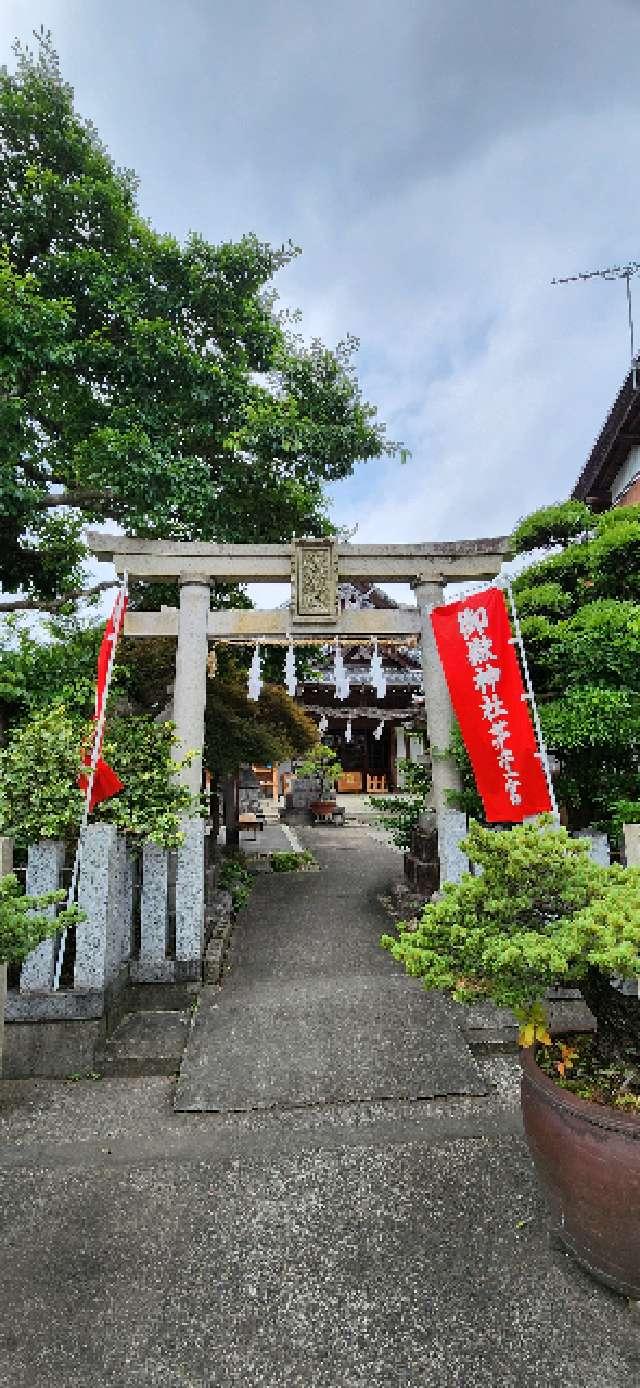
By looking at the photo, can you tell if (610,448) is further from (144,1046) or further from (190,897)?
(144,1046)

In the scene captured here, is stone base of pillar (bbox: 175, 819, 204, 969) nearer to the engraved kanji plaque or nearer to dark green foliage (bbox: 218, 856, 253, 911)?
dark green foliage (bbox: 218, 856, 253, 911)

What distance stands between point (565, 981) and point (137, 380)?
30.8 ft

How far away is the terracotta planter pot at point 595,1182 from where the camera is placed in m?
2.41

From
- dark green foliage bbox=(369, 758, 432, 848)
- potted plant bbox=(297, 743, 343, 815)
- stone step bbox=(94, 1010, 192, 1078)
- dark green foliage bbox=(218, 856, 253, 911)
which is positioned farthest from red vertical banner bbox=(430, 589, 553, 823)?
potted plant bbox=(297, 743, 343, 815)

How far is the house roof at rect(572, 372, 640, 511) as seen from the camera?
1203 centimetres

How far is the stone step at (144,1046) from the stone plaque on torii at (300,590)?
10.5ft

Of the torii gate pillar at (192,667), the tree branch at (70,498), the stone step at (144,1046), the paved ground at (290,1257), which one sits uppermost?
the tree branch at (70,498)

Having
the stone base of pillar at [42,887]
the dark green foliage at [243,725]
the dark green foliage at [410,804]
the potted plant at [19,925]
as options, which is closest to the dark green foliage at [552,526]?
the dark green foliage at [410,804]

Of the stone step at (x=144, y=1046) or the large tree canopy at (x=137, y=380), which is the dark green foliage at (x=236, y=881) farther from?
the large tree canopy at (x=137, y=380)

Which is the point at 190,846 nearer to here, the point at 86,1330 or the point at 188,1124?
the point at 188,1124

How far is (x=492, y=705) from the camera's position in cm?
678

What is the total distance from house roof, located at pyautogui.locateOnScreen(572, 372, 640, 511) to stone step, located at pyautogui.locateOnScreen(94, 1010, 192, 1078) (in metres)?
12.2

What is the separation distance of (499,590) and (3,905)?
5.70m

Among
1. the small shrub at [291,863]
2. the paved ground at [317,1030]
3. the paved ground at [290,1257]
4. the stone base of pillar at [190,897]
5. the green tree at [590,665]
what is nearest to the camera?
the paved ground at [290,1257]
